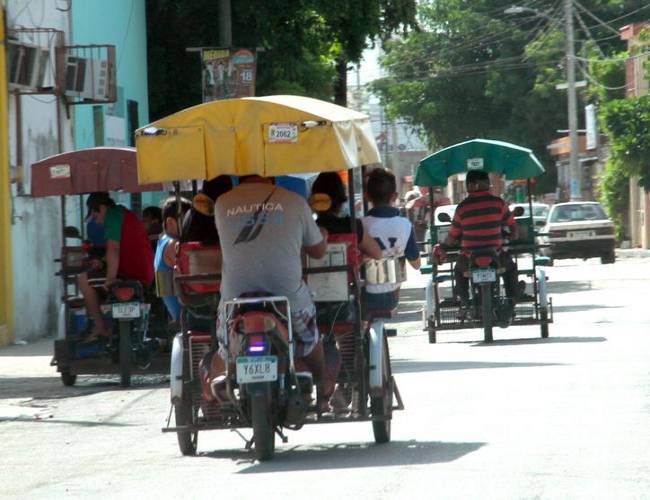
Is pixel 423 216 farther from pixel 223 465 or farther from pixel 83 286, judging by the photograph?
pixel 223 465

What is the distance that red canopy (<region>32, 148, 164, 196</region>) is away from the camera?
52.6 feet

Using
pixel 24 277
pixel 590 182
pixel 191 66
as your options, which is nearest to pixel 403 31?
pixel 191 66

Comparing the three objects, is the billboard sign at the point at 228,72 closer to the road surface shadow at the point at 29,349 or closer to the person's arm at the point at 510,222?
the road surface shadow at the point at 29,349

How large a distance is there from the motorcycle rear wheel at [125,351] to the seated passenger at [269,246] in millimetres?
6186

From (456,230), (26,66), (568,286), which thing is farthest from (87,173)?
(568,286)

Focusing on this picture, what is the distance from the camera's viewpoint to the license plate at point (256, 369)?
9523 millimetres

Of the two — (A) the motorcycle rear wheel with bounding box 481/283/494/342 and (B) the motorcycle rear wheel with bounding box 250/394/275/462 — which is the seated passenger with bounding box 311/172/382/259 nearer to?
(B) the motorcycle rear wheel with bounding box 250/394/275/462

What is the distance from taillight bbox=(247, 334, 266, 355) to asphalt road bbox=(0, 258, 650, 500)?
0.71 m

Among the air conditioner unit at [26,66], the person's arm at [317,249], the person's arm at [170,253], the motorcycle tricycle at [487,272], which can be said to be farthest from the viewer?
the air conditioner unit at [26,66]

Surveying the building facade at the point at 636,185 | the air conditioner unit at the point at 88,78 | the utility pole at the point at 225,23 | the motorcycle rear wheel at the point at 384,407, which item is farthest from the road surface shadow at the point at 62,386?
the building facade at the point at 636,185

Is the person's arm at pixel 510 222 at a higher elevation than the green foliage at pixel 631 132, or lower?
lower

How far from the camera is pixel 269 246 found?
9906 millimetres

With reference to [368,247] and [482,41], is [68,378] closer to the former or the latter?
[368,247]

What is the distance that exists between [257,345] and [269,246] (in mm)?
693
